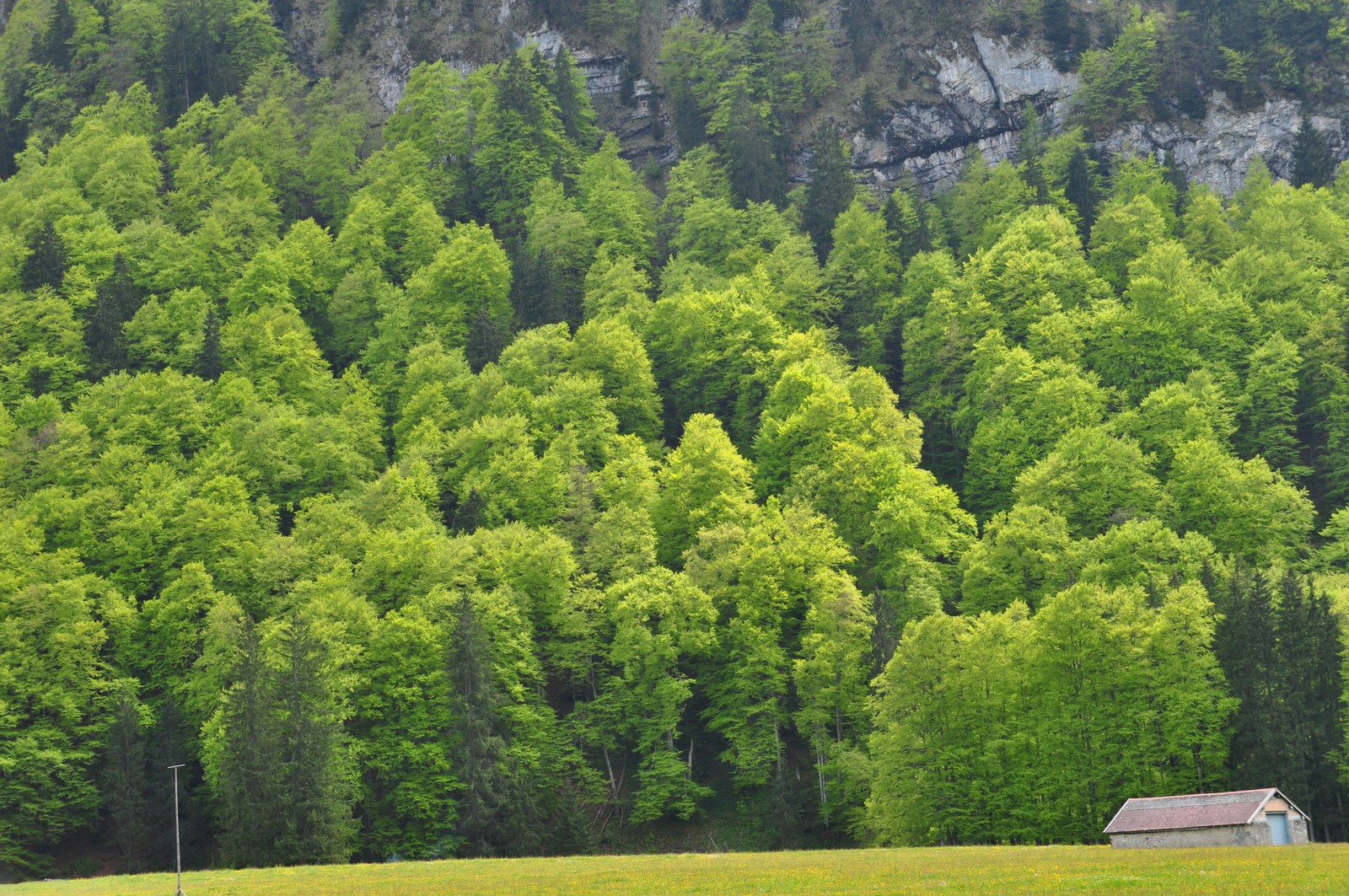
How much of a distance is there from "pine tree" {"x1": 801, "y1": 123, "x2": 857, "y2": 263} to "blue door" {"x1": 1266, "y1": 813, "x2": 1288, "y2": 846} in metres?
90.4

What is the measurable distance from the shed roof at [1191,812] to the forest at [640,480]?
10.5 m

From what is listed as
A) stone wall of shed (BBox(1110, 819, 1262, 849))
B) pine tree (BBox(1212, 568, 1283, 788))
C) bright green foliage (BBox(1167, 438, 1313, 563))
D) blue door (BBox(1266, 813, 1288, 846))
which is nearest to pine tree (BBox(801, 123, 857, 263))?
bright green foliage (BBox(1167, 438, 1313, 563))

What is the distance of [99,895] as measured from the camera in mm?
49500

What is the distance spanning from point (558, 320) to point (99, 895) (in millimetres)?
82972

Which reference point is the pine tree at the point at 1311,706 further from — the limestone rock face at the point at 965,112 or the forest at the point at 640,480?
the limestone rock face at the point at 965,112

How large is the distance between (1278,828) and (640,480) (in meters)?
52.3

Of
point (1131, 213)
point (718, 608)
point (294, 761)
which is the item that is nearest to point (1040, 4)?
point (1131, 213)

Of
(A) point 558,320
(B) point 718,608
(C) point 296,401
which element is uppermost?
(A) point 558,320

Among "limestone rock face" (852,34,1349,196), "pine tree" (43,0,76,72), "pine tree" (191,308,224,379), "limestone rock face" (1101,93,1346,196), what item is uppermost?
"pine tree" (43,0,76,72)

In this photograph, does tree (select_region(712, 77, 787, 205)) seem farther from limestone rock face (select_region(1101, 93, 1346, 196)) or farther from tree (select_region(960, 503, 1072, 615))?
tree (select_region(960, 503, 1072, 615))

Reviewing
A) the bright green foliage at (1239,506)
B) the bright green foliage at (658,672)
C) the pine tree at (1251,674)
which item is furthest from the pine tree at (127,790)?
the bright green foliage at (1239,506)

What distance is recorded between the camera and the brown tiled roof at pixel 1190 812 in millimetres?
53188

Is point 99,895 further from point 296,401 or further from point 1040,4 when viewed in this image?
point 1040,4

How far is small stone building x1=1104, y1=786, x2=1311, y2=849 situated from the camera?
173 feet
